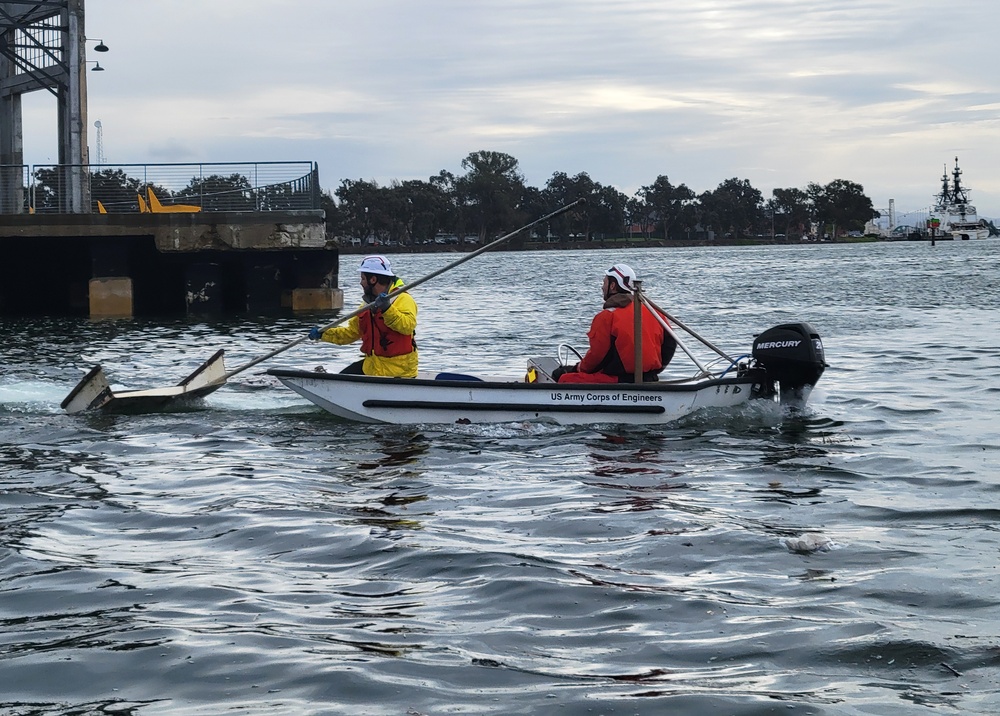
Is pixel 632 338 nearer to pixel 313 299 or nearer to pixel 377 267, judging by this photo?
pixel 377 267

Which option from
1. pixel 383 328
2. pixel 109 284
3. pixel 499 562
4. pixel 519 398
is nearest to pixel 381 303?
pixel 383 328

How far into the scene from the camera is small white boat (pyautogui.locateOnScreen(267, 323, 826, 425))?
39.4 ft

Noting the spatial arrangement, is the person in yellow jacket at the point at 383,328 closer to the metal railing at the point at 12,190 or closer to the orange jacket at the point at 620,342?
the orange jacket at the point at 620,342

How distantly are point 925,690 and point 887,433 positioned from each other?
7373mm

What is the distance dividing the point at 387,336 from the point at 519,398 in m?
1.61

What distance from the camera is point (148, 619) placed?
6.14m

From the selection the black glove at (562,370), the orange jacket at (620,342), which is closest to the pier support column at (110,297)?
the black glove at (562,370)

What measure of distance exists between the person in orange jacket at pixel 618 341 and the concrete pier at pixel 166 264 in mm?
19700

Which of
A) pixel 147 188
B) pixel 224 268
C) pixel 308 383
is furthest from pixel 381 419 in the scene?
pixel 224 268

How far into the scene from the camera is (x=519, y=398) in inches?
476

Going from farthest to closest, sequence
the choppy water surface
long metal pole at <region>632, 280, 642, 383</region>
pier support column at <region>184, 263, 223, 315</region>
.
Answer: pier support column at <region>184, 263, 223, 315</region> < long metal pole at <region>632, 280, 642, 383</region> < the choppy water surface

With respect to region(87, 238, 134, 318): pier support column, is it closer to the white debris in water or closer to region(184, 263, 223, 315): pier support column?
region(184, 263, 223, 315): pier support column

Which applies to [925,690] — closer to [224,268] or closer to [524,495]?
[524,495]

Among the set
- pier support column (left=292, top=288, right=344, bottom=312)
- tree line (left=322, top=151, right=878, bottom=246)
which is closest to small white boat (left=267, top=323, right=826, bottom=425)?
pier support column (left=292, top=288, right=344, bottom=312)
